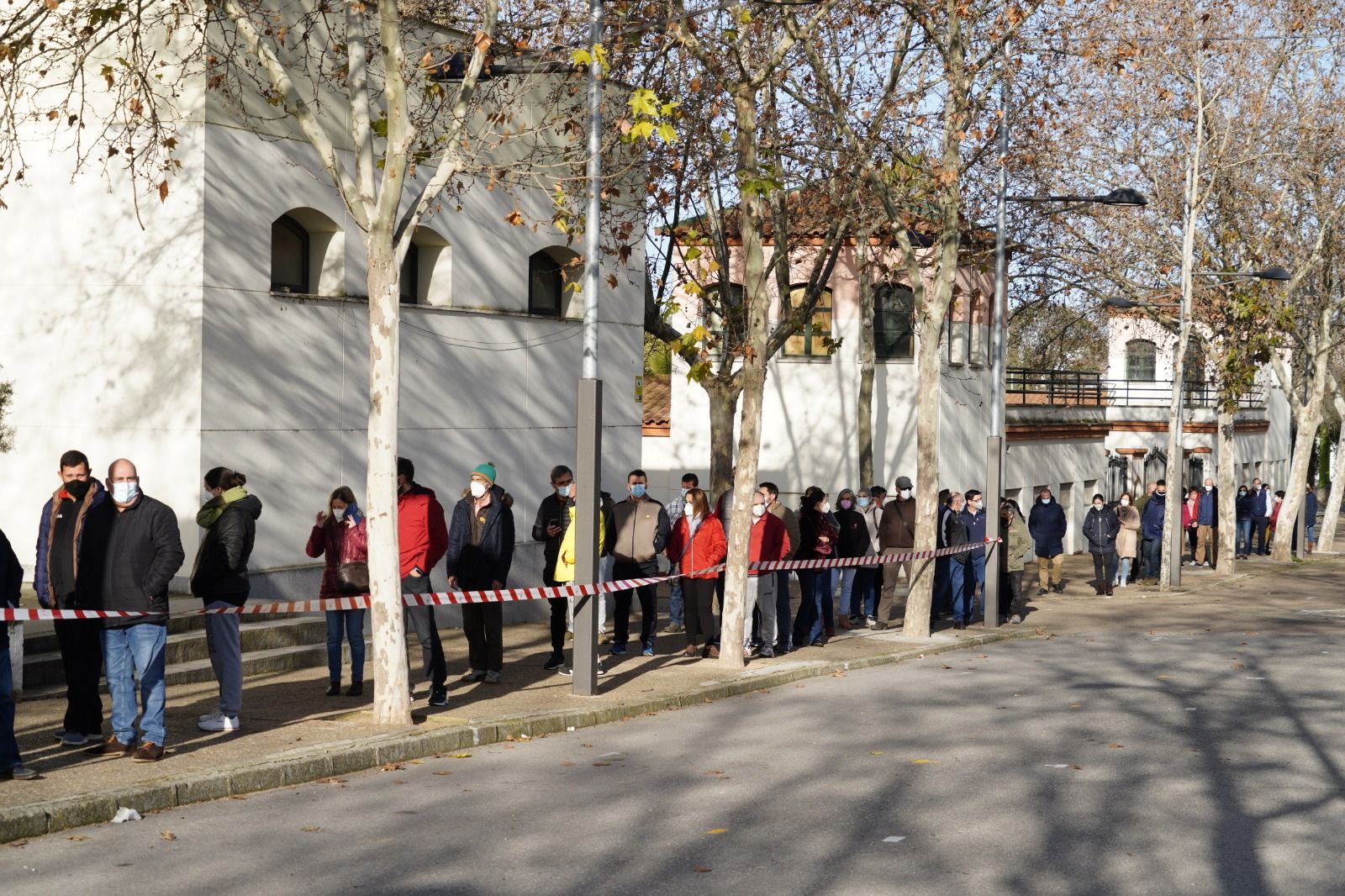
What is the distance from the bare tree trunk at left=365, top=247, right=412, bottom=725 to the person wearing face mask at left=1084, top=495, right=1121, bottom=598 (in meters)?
18.8

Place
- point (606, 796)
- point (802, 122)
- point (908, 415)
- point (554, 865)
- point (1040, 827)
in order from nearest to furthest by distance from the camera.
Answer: point (554, 865)
point (1040, 827)
point (606, 796)
point (802, 122)
point (908, 415)

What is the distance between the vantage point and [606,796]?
363 inches

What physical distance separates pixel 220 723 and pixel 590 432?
3.79 metres

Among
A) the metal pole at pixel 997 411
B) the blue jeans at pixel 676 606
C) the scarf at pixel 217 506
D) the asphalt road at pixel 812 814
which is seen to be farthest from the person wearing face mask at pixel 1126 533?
the scarf at pixel 217 506

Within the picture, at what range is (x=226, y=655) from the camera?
1081 centimetres

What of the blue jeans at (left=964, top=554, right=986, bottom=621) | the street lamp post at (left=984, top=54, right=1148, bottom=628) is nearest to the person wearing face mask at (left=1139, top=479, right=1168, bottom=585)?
the blue jeans at (left=964, top=554, right=986, bottom=621)

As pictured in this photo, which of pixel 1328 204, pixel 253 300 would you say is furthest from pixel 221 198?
pixel 1328 204

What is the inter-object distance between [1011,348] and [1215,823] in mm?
53554

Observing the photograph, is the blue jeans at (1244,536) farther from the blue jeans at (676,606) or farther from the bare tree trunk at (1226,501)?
the blue jeans at (676,606)

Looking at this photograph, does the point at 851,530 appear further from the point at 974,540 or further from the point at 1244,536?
the point at 1244,536

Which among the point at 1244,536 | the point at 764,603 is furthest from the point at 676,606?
the point at 1244,536

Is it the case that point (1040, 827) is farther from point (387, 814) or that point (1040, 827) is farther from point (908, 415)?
point (908, 415)

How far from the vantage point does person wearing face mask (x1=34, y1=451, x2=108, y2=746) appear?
9.72 meters

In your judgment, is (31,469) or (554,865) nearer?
(554,865)
